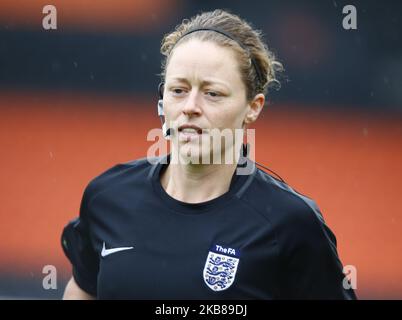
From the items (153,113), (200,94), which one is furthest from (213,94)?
(153,113)

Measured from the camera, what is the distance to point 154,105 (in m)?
5.76

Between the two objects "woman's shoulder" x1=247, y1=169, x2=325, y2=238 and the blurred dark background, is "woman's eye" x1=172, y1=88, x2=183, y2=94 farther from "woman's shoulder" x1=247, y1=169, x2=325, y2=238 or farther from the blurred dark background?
the blurred dark background

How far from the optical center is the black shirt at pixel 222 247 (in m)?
2.40

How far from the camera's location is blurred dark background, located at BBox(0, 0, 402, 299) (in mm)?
5496

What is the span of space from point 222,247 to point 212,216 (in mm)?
114

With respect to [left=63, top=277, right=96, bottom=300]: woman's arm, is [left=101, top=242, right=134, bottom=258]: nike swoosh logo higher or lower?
higher

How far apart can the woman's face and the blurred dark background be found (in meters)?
2.94

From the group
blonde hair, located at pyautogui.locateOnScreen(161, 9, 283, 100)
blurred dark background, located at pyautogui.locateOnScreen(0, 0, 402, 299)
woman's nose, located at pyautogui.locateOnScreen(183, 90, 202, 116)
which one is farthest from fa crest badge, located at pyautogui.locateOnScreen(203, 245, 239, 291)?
blurred dark background, located at pyautogui.locateOnScreen(0, 0, 402, 299)

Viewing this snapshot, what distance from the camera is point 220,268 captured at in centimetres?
238

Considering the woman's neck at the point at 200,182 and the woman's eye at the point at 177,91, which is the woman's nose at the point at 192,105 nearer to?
the woman's eye at the point at 177,91

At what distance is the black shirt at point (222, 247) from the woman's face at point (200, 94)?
199 mm

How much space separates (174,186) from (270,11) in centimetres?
310

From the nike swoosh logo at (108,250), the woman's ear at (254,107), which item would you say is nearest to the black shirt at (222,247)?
the nike swoosh logo at (108,250)
